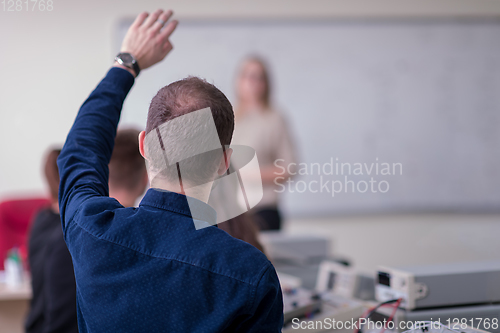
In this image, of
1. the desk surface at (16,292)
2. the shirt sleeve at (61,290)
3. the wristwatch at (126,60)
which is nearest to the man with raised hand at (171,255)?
the wristwatch at (126,60)

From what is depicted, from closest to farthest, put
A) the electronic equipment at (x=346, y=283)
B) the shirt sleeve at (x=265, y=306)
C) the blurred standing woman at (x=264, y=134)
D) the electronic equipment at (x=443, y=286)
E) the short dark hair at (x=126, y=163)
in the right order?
1. the shirt sleeve at (x=265, y=306)
2. the electronic equipment at (x=443, y=286)
3. the short dark hair at (x=126, y=163)
4. the electronic equipment at (x=346, y=283)
5. the blurred standing woman at (x=264, y=134)

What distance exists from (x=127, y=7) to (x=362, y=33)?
5.47ft

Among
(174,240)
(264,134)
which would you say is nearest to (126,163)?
(174,240)

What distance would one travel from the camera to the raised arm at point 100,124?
68 cm

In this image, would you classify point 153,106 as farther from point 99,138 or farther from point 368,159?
point 368,159

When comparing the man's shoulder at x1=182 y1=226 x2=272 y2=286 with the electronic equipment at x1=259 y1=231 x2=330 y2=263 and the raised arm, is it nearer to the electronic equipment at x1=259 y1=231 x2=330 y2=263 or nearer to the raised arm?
the raised arm

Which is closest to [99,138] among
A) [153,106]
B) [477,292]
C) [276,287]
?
[153,106]

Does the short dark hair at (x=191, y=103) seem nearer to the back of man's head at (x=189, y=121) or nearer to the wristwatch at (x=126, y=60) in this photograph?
the back of man's head at (x=189, y=121)

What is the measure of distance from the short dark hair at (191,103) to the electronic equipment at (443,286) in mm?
614

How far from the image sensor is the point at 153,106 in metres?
0.61

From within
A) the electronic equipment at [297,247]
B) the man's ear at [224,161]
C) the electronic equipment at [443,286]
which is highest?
the man's ear at [224,161]

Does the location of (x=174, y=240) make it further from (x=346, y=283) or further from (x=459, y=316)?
(x=346, y=283)

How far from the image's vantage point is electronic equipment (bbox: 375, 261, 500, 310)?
3.16 feet

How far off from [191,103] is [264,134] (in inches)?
67.9
